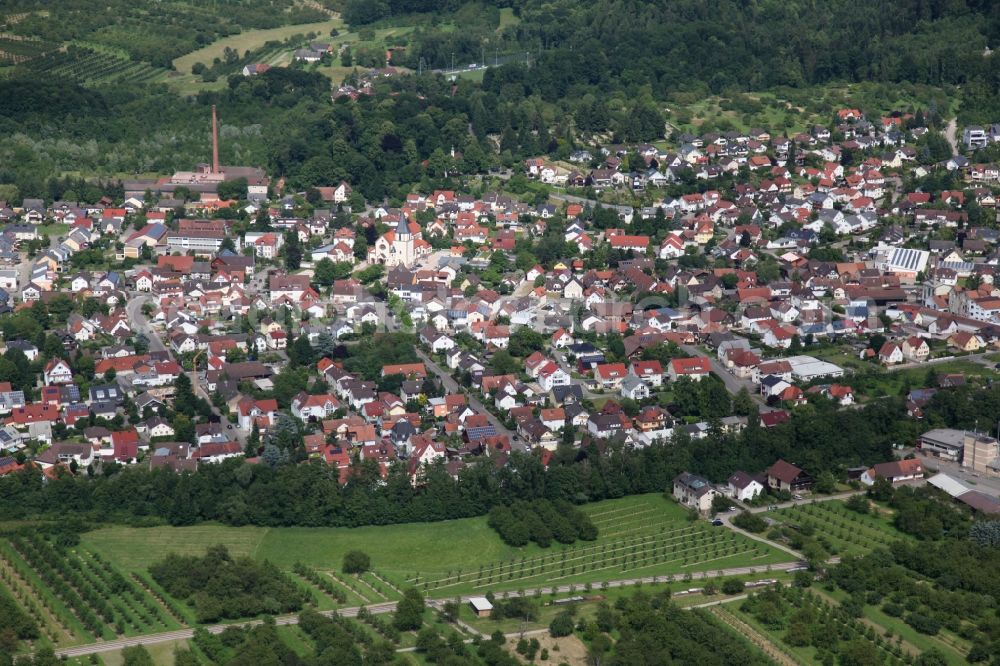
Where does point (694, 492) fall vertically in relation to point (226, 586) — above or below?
below

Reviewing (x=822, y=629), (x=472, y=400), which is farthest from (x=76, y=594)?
(x=822, y=629)

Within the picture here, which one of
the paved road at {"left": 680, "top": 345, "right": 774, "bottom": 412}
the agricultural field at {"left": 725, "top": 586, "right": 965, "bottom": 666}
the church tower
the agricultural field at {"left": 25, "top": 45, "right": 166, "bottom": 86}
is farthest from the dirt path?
the agricultural field at {"left": 25, "top": 45, "right": 166, "bottom": 86}

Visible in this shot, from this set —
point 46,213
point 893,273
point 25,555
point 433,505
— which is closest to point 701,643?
point 433,505

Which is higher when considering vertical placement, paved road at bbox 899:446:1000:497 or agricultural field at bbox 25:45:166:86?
agricultural field at bbox 25:45:166:86

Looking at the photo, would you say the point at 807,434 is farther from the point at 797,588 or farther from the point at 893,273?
the point at 893,273

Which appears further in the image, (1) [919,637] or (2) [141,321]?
(2) [141,321]

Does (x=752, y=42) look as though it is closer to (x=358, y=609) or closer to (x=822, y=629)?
(x=822, y=629)

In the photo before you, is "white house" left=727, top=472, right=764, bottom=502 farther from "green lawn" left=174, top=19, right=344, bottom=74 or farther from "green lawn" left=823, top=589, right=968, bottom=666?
"green lawn" left=174, top=19, right=344, bottom=74
